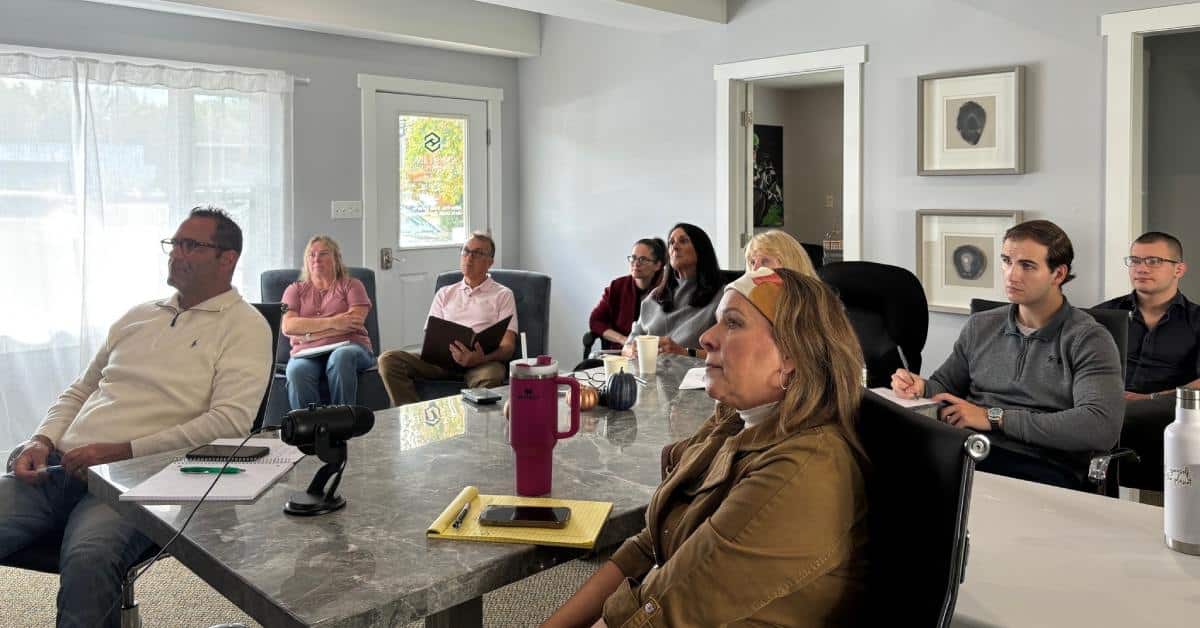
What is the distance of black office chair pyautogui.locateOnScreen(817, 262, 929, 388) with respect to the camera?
3623 mm

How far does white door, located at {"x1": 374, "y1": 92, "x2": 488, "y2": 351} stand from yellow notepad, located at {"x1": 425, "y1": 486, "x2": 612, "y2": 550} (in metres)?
4.55

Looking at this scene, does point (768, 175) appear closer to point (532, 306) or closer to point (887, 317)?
point (532, 306)

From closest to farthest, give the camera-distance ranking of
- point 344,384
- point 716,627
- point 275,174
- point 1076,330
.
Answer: point 716,627
point 1076,330
point 344,384
point 275,174

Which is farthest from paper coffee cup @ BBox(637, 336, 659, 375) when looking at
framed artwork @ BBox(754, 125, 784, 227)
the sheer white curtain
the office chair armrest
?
framed artwork @ BBox(754, 125, 784, 227)

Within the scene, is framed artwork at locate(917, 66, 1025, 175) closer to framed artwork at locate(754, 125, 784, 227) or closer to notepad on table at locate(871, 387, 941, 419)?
notepad on table at locate(871, 387, 941, 419)

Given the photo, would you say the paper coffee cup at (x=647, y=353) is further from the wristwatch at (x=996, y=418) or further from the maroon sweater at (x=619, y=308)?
the maroon sweater at (x=619, y=308)

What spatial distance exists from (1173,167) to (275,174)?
4.92 meters

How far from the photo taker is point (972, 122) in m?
4.44

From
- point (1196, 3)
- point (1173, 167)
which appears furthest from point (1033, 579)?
point (1173, 167)

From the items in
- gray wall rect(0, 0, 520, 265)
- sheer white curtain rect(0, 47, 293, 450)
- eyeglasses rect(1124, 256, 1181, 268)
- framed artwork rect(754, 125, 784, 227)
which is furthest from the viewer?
framed artwork rect(754, 125, 784, 227)

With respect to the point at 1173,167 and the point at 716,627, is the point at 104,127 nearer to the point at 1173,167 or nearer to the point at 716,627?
the point at 716,627

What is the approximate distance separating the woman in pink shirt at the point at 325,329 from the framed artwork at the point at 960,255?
2.78 meters

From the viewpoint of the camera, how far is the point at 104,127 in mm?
4883

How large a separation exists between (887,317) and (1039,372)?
3.01 ft
